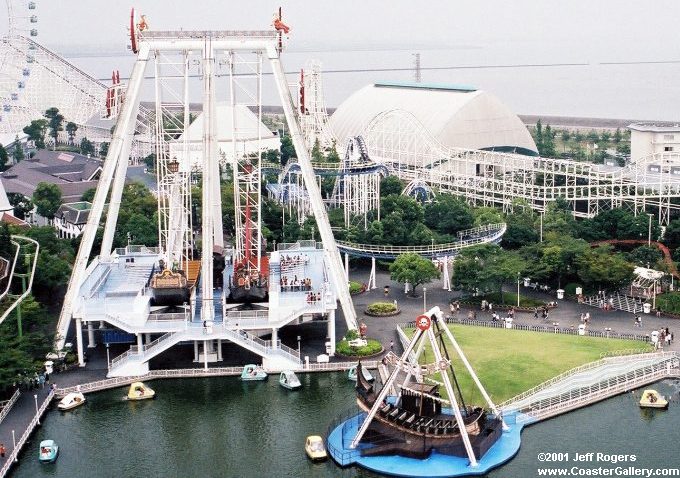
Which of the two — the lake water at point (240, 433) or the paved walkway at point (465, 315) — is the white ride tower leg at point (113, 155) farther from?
the paved walkway at point (465, 315)

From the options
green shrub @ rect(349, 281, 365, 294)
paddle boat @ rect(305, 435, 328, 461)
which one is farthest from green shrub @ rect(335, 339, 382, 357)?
green shrub @ rect(349, 281, 365, 294)

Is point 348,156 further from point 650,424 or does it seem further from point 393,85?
point 650,424

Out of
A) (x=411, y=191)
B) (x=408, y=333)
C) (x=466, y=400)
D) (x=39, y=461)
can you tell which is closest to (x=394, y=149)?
(x=411, y=191)

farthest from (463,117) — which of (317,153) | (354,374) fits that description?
(354,374)

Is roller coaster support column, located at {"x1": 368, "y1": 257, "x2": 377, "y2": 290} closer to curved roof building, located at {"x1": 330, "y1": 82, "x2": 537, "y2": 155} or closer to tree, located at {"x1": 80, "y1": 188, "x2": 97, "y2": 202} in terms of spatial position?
tree, located at {"x1": 80, "y1": 188, "x2": 97, "y2": 202}

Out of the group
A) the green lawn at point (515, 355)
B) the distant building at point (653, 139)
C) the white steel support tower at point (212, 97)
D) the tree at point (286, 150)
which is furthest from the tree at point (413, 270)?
the tree at point (286, 150)

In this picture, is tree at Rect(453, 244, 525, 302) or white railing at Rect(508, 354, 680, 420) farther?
tree at Rect(453, 244, 525, 302)

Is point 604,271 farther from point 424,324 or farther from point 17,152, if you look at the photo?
point 17,152
